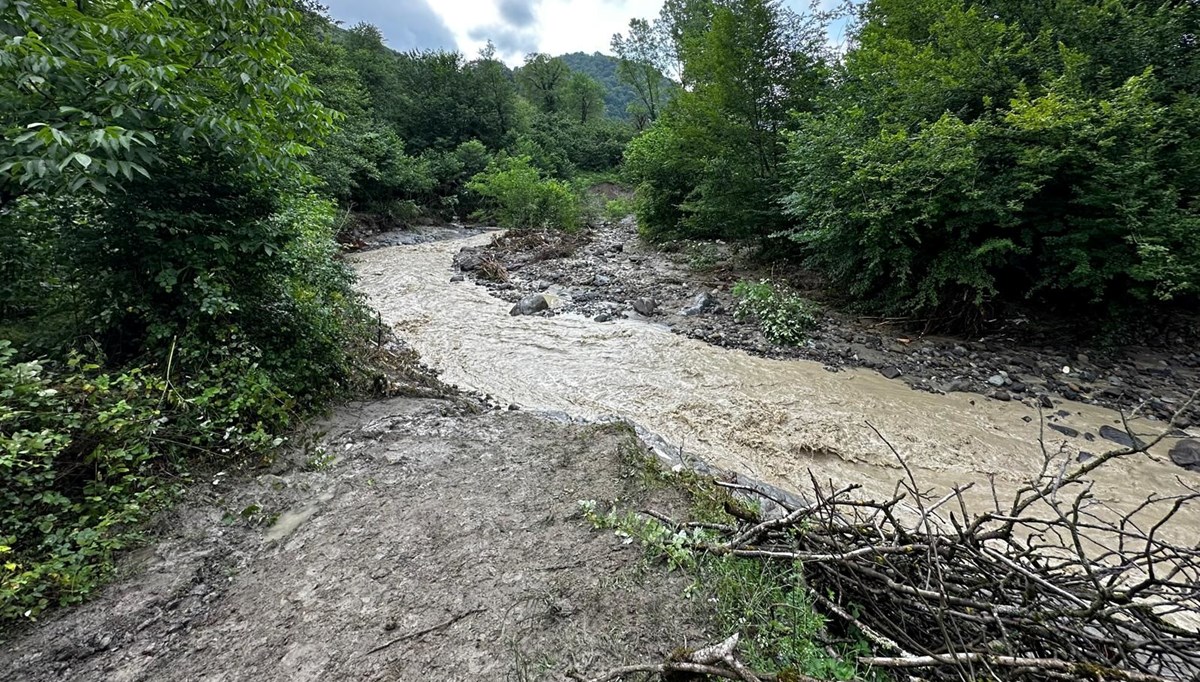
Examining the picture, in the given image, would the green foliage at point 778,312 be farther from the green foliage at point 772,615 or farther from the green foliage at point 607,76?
the green foliage at point 607,76

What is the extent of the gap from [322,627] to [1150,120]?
360 inches

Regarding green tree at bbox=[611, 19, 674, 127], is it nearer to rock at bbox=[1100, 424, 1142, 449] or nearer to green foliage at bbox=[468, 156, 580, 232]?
green foliage at bbox=[468, 156, 580, 232]

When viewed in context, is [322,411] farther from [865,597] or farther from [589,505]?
[865,597]

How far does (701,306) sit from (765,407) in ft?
12.1

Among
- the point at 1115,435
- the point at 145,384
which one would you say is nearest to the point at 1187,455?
the point at 1115,435

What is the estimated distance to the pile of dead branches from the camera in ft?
4.60

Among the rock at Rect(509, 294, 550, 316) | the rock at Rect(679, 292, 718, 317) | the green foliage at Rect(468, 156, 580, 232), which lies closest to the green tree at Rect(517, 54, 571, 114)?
the green foliage at Rect(468, 156, 580, 232)

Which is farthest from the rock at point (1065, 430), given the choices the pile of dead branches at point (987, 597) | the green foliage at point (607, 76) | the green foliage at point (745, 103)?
the green foliage at point (607, 76)

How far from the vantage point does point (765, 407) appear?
5.55 metres

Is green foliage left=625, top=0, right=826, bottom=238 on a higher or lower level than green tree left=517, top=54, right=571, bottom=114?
lower

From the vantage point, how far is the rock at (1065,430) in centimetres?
476

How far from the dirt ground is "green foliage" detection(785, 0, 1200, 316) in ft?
20.7

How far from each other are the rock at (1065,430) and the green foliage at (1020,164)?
197 cm

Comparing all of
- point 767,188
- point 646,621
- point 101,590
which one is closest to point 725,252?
point 767,188
